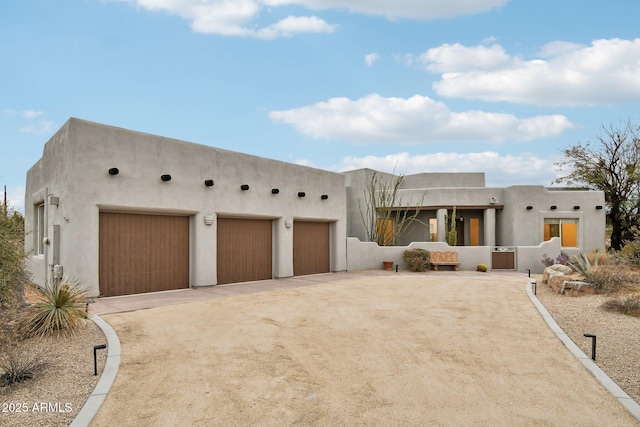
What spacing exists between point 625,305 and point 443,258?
32.5 ft

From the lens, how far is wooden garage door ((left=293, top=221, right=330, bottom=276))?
1586 centimetres

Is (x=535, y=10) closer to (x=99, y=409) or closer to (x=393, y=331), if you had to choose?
(x=393, y=331)

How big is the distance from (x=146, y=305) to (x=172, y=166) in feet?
13.7

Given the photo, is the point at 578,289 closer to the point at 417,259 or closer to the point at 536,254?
the point at 417,259

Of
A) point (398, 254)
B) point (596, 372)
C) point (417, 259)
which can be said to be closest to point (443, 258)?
point (417, 259)

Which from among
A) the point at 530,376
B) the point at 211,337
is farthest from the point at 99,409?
the point at 530,376

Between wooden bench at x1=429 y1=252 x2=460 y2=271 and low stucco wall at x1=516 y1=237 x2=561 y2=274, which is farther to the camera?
low stucco wall at x1=516 y1=237 x2=561 y2=274

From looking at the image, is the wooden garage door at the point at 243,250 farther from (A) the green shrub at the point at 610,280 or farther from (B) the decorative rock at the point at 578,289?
(A) the green shrub at the point at 610,280

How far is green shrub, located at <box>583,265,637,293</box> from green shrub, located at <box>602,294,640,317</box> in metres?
1.28

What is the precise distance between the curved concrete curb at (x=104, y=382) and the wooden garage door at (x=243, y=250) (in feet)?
19.9

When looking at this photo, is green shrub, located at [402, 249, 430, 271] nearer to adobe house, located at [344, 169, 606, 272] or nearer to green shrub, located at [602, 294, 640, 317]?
adobe house, located at [344, 169, 606, 272]

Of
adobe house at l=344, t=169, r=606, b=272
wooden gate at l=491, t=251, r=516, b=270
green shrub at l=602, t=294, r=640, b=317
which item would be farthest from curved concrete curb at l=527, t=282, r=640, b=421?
adobe house at l=344, t=169, r=606, b=272

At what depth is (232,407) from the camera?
14.0 feet

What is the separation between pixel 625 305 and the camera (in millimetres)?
→ 8641
